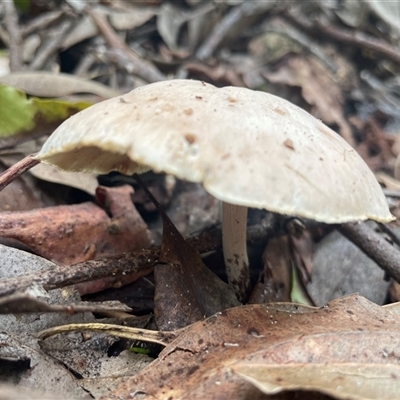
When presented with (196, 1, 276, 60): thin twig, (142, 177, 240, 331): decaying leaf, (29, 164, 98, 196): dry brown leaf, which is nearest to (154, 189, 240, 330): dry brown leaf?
(142, 177, 240, 331): decaying leaf

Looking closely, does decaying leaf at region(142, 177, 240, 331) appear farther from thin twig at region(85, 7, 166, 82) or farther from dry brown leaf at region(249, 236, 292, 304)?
thin twig at region(85, 7, 166, 82)

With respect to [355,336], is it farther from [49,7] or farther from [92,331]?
[49,7]

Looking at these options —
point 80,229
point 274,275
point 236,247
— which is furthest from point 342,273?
point 80,229

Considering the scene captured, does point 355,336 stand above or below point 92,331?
above

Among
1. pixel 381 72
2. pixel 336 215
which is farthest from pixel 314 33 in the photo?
pixel 336 215

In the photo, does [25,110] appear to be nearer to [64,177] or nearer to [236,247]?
[64,177]

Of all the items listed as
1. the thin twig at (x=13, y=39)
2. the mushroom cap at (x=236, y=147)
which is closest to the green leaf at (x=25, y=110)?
the mushroom cap at (x=236, y=147)

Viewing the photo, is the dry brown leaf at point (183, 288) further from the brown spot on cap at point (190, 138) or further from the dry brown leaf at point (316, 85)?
the dry brown leaf at point (316, 85)
